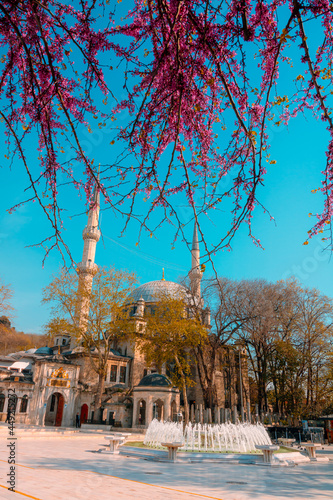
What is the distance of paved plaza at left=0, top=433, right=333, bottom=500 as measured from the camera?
19.1ft

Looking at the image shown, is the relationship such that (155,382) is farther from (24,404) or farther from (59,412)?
(24,404)

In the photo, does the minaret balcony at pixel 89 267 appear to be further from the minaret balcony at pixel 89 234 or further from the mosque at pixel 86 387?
the minaret balcony at pixel 89 234

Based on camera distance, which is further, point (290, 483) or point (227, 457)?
point (227, 457)

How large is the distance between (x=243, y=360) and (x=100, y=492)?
101 ft

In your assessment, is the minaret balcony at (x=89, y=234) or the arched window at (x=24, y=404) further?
the minaret balcony at (x=89, y=234)

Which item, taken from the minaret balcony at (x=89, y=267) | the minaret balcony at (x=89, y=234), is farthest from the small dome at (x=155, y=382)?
the minaret balcony at (x=89, y=234)

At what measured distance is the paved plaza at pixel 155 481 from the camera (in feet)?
19.1

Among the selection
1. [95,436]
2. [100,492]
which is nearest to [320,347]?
[95,436]

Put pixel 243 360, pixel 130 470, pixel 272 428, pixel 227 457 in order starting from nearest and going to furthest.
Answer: pixel 130 470 → pixel 227 457 → pixel 272 428 → pixel 243 360

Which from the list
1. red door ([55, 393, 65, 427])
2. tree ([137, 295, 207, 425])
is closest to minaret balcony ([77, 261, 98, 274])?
tree ([137, 295, 207, 425])

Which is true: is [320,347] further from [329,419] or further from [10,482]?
[10,482]

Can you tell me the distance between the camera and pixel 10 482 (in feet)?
19.9

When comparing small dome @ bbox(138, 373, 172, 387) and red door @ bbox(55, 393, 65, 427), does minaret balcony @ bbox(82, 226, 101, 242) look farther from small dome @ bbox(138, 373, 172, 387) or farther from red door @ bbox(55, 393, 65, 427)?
small dome @ bbox(138, 373, 172, 387)

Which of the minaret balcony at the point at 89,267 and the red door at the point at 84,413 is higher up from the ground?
the minaret balcony at the point at 89,267
